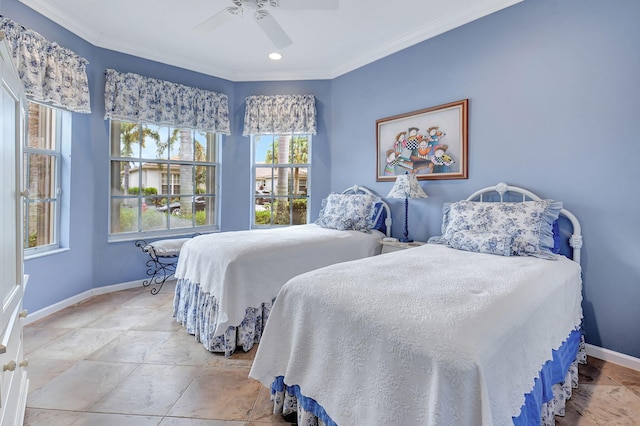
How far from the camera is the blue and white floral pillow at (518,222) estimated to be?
214 centimetres

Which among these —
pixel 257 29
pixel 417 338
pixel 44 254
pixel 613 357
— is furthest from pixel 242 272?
pixel 613 357

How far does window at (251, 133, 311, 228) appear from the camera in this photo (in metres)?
4.45

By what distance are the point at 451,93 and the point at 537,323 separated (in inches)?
93.4

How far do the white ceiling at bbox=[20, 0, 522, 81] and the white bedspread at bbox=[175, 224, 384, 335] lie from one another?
6.15 ft

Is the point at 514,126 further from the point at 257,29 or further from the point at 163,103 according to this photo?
the point at 163,103

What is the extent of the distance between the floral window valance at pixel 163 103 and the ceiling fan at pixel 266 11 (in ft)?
4.76

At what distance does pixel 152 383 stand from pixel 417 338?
1718mm

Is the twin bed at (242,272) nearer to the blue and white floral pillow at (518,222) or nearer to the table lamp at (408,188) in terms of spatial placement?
the table lamp at (408,188)

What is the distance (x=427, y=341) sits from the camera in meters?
1.03

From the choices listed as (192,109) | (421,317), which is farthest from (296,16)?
(421,317)

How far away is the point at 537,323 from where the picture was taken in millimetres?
1338

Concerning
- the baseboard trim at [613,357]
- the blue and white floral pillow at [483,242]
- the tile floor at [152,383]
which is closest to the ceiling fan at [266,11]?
the blue and white floral pillow at [483,242]

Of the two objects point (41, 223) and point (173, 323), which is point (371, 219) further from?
point (41, 223)

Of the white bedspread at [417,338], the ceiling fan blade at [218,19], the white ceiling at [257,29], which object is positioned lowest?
the white bedspread at [417,338]
